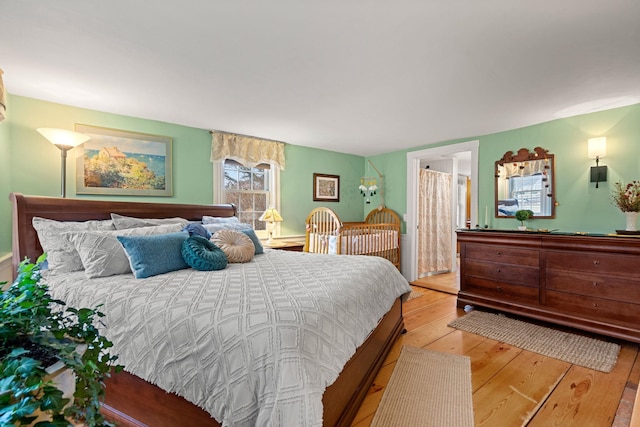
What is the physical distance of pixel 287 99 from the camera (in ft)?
9.09

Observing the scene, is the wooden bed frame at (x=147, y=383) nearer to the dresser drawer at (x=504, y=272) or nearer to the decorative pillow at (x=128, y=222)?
the decorative pillow at (x=128, y=222)

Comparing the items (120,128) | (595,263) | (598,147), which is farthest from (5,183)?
(598,147)

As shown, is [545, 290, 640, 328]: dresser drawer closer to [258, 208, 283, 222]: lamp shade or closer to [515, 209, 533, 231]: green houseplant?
[515, 209, 533, 231]: green houseplant

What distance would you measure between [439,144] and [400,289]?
2.76m

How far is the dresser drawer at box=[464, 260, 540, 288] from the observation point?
301 centimetres

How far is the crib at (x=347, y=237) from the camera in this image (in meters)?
4.24

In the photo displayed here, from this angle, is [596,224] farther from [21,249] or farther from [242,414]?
[21,249]

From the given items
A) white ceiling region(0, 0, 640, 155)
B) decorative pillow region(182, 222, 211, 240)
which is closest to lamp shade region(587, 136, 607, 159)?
white ceiling region(0, 0, 640, 155)

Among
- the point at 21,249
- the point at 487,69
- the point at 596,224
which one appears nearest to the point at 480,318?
the point at 596,224

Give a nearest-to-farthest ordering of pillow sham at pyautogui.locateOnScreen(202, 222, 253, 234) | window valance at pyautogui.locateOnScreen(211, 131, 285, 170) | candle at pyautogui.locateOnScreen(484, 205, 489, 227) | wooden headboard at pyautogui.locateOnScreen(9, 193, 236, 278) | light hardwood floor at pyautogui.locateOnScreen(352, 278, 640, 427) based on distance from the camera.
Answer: light hardwood floor at pyautogui.locateOnScreen(352, 278, 640, 427) → wooden headboard at pyautogui.locateOnScreen(9, 193, 236, 278) → pillow sham at pyautogui.locateOnScreen(202, 222, 253, 234) → window valance at pyautogui.locateOnScreen(211, 131, 285, 170) → candle at pyautogui.locateOnScreen(484, 205, 489, 227)

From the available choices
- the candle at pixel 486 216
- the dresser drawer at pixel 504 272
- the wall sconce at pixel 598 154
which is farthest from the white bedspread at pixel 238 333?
the wall sconce at pixel 598 154

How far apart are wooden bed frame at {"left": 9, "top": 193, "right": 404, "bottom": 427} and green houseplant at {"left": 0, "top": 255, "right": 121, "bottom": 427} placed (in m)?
0.78

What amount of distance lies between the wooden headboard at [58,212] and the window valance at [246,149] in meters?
0.92

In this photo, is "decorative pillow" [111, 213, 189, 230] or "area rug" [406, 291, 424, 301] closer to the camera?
"decorative pillow" [111, 213, 189, 230]
